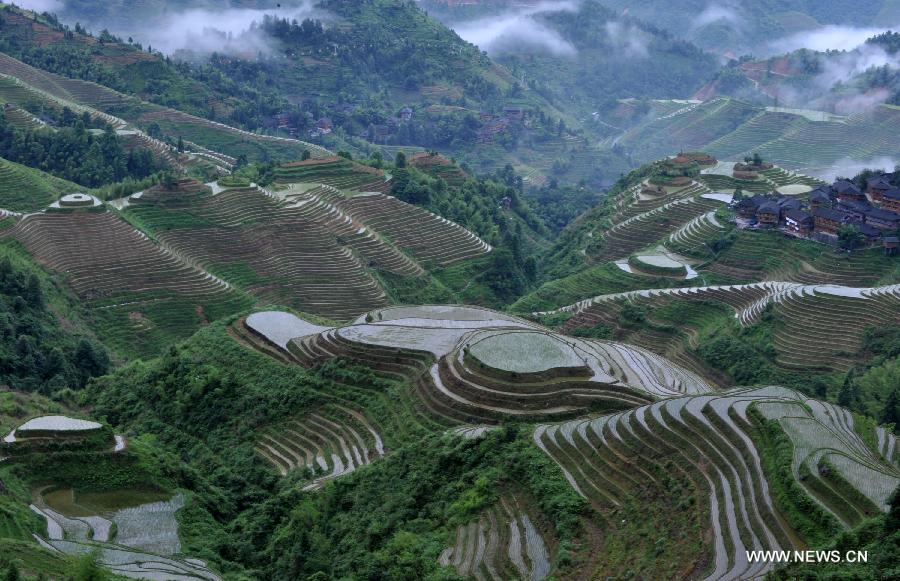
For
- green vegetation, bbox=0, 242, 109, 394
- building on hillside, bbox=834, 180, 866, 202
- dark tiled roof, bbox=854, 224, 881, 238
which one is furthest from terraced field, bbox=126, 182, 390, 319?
building on hillside, bbox=834, 180, 866, 202

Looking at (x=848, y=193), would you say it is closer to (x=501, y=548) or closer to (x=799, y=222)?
(x=799, y=222)

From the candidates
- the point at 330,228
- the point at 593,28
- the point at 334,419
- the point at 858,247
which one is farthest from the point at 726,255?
the point at 593,28

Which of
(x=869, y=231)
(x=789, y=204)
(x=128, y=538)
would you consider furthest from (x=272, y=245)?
(x=128, y=538)

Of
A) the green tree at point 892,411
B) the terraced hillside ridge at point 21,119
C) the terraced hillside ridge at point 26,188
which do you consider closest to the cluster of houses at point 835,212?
the green tree at point 892,411

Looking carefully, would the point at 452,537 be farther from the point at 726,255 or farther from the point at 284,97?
the point at 284,97

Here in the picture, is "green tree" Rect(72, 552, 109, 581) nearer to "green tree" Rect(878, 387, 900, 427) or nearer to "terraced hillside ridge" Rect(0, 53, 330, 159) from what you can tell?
"green tree" Rect(878, 387, 900, 427)

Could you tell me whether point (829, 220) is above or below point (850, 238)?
above
